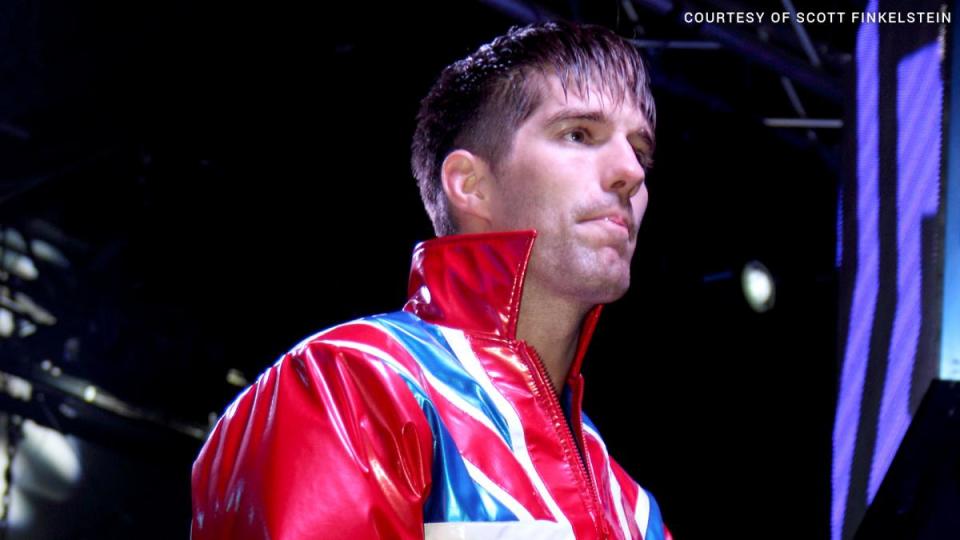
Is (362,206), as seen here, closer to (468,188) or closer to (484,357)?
(468,188)

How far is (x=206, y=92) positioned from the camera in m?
5.32

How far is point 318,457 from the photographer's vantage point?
45.6 inches

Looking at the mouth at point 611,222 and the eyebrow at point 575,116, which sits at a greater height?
the eyebrow at point 575,116

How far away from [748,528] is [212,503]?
244 inches

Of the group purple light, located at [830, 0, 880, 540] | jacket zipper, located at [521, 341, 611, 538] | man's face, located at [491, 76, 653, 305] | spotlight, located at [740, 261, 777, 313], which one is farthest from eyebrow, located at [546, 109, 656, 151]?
spotlight, located at [740, 261, 777, 313]

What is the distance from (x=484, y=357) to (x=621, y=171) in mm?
362

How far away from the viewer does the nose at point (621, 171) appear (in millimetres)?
1576

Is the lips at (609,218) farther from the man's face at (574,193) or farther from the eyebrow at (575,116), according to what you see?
the eyebrow at (575,116)

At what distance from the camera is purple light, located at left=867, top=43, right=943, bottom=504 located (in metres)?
1.81

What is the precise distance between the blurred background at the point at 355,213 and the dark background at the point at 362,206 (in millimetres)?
16

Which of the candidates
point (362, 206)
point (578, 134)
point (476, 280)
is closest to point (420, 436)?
point (476, 280)

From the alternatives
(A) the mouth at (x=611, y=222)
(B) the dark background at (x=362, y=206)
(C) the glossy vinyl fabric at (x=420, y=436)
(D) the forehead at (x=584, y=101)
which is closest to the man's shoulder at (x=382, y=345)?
(C) the glossy vinyl fabric at (x=420, y=436)

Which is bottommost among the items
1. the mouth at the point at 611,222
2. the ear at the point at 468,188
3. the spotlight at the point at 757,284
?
the spotlight at the point at 757,284

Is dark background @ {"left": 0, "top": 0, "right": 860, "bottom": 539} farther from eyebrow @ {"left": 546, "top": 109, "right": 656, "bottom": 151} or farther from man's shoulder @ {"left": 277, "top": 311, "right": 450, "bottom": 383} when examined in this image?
man's shoulder @ {"left": 277, "top": 311, "right": 450, "bottom": 383}
